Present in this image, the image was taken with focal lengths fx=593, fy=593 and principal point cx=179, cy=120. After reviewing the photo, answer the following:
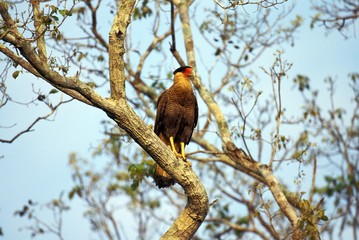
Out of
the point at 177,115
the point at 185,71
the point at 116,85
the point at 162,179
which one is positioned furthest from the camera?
the point at 185,71

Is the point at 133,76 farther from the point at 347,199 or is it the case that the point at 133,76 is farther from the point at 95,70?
the point at 347,199

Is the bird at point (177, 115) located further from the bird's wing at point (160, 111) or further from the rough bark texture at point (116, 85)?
the rough bark texture at point (116, 85)

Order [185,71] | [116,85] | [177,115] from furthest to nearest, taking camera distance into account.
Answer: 1. [185,71]
2. [177,115]
3. [116,85]

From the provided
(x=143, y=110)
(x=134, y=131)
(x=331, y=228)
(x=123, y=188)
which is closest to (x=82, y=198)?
(x=123, y=188)

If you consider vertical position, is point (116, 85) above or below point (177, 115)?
below

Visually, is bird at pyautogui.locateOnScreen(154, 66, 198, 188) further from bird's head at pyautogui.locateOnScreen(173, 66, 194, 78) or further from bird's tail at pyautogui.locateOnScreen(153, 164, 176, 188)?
bird's tail at pyautogui.locateOnScreen(153, 164, 176, 188)

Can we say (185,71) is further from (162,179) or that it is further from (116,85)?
(116,85)

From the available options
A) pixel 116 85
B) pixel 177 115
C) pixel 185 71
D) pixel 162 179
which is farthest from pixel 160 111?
pixel 116 85

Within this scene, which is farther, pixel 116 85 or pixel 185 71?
pixel 185 71

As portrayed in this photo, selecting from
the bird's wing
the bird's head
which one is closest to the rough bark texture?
the bird's wing

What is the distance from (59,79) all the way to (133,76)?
6.14 meters

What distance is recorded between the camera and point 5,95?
6.59 m

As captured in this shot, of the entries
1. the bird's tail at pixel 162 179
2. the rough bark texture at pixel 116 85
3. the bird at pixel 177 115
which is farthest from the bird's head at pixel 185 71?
the rough bark texture at pixel 116 85

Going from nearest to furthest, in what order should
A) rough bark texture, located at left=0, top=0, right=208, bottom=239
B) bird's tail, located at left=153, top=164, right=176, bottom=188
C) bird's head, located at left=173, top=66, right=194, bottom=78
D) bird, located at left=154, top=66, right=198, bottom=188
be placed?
1. rough bark texture, located at left=0, top=0, right=208, bottom=239
2. bird's tail, located at left=153, top=164, right=176, bottom=188
3. bird, located at left=154, top=66, right=198, bottom=188
4. bird's head, located at left=173, top=66, right=194, bottom=78
